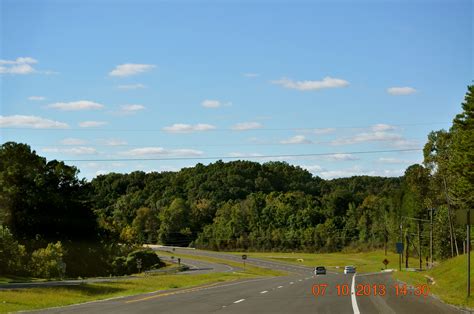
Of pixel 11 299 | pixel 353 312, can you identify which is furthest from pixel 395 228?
pixel 353 312

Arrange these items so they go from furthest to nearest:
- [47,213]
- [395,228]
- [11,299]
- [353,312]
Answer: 1. [395,228]
2. [47,213]
3. [11,299]
4. [353,312]

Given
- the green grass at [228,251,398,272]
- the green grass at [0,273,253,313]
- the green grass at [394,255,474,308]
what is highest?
the green grass at [394,255,474,308]

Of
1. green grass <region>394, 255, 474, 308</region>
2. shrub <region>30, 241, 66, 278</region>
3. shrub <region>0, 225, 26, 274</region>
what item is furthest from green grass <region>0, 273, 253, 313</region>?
shrub <region>30, 241, 66, 278</region>

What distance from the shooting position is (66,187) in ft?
344

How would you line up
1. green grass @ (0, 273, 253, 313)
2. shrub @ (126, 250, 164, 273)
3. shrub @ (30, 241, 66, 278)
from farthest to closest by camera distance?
1. shrub @ (126, 250, 164, 273)
2. shrub @ (30, 241, 66, 278)
3. green grass @ (0, 273, 253, 313)

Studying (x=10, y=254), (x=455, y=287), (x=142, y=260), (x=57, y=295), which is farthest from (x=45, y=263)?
(x=455, y=287)

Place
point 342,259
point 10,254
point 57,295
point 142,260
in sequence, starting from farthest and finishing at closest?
point 342,259 < point 142,260 < point 10,254 < point 57,295

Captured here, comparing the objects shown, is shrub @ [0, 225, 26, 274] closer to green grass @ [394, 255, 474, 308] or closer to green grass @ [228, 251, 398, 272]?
green grass @ [394, 255, 474, 308]

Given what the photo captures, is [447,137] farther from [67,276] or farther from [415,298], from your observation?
[415,298]

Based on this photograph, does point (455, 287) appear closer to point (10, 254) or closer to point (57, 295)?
point (57, 295)

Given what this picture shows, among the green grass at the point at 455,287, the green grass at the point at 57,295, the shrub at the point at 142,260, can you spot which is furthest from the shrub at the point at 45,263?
the green grass at the point at 455,287

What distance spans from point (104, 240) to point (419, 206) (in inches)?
2238

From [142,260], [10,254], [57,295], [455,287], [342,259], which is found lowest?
[342,259]

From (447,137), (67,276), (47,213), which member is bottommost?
(67,276)
